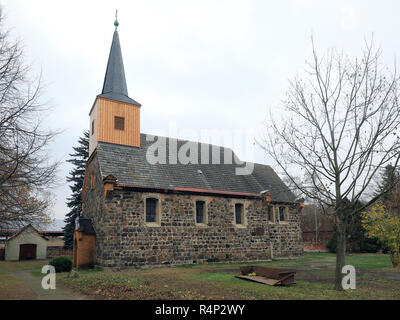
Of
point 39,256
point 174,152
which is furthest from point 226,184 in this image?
point 39,256

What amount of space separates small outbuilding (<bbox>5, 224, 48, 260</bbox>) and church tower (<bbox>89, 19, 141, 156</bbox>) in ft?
47.9

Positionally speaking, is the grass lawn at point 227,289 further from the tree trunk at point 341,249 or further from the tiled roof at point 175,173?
the tiled roof at point 175,173

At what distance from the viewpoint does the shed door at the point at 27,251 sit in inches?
1112

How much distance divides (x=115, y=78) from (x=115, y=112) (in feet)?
9.38

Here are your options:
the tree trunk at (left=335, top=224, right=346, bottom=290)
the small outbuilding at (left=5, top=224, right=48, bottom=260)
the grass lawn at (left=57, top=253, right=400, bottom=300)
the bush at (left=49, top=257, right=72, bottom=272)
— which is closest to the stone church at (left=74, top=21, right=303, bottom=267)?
the bush at (left=49, top=257, right=72, bottom=272)

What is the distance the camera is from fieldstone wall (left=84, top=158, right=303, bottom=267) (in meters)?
15.8

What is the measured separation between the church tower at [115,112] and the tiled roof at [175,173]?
637mm

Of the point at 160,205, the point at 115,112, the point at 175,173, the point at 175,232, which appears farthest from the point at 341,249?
the point at 115,112

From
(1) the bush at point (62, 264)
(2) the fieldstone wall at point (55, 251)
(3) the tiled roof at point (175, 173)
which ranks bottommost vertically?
(2) the fieldstone wall at point (55, 251)

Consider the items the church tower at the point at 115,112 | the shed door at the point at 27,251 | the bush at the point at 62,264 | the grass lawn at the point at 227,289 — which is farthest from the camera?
the shed door at the point at 27,251

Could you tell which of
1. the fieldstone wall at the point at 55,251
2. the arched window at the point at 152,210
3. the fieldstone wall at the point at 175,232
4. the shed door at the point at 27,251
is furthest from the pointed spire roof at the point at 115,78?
the shed door at the point at 27,251

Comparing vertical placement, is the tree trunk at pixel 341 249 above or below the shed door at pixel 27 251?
above

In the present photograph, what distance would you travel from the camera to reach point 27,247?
2858 centimetres
